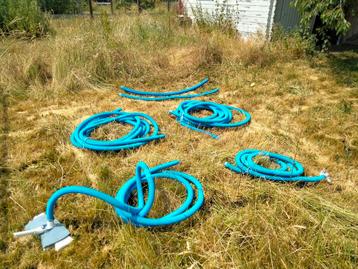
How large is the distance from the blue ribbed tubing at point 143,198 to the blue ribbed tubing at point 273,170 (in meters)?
0.53

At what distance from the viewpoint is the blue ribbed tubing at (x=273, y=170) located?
2.44 m

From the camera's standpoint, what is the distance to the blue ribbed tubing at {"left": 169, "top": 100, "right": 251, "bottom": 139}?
11.1ft

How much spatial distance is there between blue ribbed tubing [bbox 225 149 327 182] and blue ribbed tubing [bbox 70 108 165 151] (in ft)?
3.16

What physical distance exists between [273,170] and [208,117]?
1299mm

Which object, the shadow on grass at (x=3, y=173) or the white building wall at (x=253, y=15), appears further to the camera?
the white building wall at (x=253, y=15)

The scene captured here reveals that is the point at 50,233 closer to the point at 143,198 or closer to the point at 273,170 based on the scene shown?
the point at 143,198

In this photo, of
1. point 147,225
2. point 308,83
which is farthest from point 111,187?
point 308,83

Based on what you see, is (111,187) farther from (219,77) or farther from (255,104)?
(219,77)

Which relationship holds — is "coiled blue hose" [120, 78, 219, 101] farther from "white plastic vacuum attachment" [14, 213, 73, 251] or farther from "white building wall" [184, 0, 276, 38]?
"white building wall" [184, 0, 276, 38]

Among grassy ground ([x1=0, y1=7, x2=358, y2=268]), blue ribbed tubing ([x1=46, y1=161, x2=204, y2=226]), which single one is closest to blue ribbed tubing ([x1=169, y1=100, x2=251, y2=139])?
grassy ground ([x1=0, y1=7, x2=358, y2=268])

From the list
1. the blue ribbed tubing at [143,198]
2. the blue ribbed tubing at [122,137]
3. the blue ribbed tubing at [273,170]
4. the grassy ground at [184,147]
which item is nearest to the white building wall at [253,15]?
the grassy ground at [184,147]

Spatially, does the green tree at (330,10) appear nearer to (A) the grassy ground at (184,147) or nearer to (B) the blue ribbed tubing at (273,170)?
(A) the grassy ground at (184,147)

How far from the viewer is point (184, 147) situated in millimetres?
2975

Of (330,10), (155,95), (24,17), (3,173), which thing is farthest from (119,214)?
(24,17)
